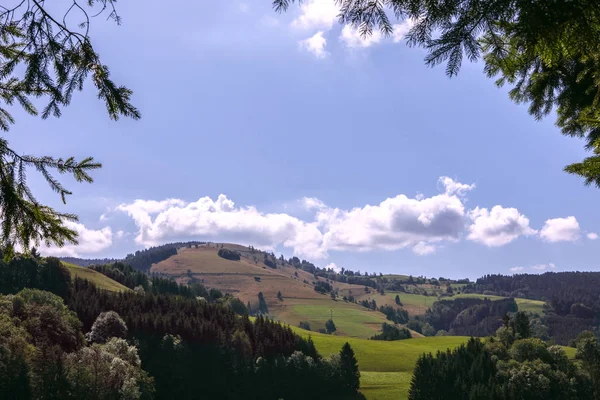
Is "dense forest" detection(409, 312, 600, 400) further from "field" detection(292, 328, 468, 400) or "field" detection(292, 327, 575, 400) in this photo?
"field" detection(292, 328, 468, 400)

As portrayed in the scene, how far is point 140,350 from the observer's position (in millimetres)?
119750

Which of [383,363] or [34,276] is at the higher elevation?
[34,276]

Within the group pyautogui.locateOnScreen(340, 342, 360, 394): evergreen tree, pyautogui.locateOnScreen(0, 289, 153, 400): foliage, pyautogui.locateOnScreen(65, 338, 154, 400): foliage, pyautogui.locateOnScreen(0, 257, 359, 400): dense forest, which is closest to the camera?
pyautogui.locateOnScreen(0, 289, 153, 400): foliage

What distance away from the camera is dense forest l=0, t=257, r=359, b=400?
83.1 metres

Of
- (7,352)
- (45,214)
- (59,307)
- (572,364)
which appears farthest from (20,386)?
(572,364)

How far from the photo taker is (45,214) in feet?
39.3

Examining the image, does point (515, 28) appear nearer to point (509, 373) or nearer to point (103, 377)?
point (103, 377)

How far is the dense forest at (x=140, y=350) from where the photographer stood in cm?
8306

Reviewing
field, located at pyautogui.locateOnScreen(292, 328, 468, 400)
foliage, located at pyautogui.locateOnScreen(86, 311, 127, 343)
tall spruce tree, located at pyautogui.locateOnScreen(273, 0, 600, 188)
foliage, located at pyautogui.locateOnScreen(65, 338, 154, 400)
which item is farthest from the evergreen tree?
tall spruce tree, located at pyautogui.locateOnScreen(273, 0, 600, 188)

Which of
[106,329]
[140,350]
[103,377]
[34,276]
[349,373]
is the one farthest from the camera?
[34,276]

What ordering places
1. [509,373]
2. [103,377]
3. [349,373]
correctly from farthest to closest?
[349,373] < [509,373] < [103,377]

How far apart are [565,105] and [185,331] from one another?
12281 centimetres

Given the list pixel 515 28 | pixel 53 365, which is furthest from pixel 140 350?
pixel 515 28

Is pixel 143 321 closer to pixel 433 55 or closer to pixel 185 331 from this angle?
pixel 185 331
